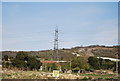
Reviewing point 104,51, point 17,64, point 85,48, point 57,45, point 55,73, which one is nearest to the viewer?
point 55,73

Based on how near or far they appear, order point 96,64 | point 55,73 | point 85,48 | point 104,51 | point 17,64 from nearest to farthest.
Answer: point 55,73 → point 17,64 → point 96,64 → point 104,51 → point 85,48

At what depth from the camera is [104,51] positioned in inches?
4557

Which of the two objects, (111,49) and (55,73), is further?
(111,49)

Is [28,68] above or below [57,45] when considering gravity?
below

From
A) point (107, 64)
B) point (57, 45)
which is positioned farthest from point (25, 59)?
point (107, 64)

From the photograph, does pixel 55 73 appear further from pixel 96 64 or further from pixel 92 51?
pixel 92 51

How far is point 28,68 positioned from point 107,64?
63.5 feet

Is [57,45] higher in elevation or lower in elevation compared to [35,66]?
higher

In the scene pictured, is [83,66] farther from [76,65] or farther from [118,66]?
[118,66]

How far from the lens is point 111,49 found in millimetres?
117312

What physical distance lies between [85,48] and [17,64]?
9254 centimetres

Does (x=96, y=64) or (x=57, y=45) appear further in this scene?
(x=96, y=64)

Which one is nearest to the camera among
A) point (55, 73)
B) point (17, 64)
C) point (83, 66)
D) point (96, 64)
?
point (55, 73)

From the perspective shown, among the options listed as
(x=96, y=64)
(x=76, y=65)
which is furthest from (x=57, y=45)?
(x=96, y=64)
